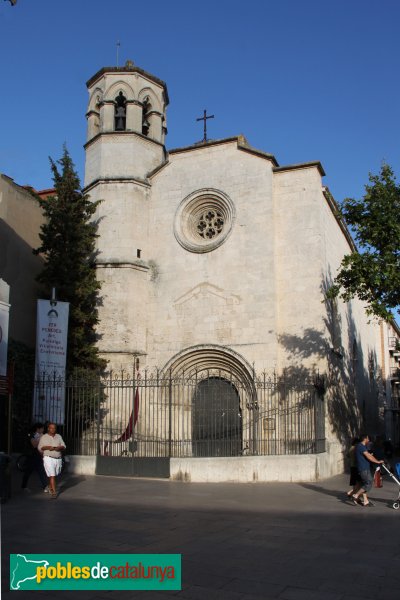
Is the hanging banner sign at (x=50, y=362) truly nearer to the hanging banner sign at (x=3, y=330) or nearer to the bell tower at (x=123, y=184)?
the bell tower at (x=123, y=184)

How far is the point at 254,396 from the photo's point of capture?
16766mm

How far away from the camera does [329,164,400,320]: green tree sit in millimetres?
14211

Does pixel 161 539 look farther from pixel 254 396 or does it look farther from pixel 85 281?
pixel 85 281

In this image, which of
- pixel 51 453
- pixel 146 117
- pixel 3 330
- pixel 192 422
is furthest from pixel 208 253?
pixel 3 330

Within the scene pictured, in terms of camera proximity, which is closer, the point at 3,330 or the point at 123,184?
the point at 3,330

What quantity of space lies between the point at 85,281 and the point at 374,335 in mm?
21595

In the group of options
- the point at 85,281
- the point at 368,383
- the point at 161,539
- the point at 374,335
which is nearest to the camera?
the point at 161,539

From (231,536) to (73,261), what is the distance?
41.8 feet

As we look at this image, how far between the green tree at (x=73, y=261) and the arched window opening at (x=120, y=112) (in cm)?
305

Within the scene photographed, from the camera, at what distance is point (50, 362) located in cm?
1468

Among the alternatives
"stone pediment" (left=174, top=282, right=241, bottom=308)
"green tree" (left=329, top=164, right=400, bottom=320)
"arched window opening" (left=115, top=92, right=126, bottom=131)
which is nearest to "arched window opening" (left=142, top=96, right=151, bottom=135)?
"arched window opening" (left=115, top=92, right=126, bottom=131)

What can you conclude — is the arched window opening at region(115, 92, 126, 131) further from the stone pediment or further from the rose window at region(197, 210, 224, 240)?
the stone pediment

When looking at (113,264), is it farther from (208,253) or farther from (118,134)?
(118,134)

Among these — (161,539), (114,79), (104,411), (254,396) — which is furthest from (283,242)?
(161,539)
